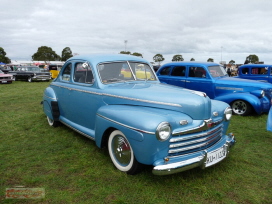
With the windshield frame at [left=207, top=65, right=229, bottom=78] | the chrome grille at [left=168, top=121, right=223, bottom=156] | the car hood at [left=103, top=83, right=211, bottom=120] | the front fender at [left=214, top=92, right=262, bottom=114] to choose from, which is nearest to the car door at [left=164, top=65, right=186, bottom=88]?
the windshield frame at [left=207, top=65, right=229, bottom=78]

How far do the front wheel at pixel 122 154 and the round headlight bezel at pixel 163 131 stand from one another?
1.93 ft

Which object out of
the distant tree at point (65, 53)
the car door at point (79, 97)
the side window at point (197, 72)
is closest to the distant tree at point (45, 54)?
the distant tree at point (65, 53)

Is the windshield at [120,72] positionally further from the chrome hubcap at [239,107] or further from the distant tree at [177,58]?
→ the distant tree at [177,58]

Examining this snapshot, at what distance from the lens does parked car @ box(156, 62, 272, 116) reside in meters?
6.75

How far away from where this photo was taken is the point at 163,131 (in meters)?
2.65

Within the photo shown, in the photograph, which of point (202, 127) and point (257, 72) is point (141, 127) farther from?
point (257, 72)

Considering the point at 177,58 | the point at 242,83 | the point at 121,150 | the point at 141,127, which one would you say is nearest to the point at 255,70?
the point at 242,83

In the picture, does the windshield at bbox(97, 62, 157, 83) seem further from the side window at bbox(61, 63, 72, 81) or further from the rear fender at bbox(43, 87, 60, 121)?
the rear fender at bbox(43, 87, 60, 121)

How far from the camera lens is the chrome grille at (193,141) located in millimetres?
2740

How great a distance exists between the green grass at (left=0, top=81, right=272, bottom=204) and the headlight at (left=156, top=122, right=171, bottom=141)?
29.6 inches

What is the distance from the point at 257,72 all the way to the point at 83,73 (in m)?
9.51

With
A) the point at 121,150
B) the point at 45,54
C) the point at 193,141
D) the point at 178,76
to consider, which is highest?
the point at 45,54

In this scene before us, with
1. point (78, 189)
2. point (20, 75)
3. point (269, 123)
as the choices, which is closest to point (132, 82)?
point (78, 189)

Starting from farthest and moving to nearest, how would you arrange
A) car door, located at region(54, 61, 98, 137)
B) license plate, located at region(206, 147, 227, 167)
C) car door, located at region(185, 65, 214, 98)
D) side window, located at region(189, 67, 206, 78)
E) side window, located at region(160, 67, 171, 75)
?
side window, located at region(160, 67, 171, 75)
side window, located at region(189, 67, 206, 78)
car door, located at region(185, 65, 214, 98)
car door, located at region(54, 61, 98, 137)
license plate, located at region(206, 147, 227, 167)
